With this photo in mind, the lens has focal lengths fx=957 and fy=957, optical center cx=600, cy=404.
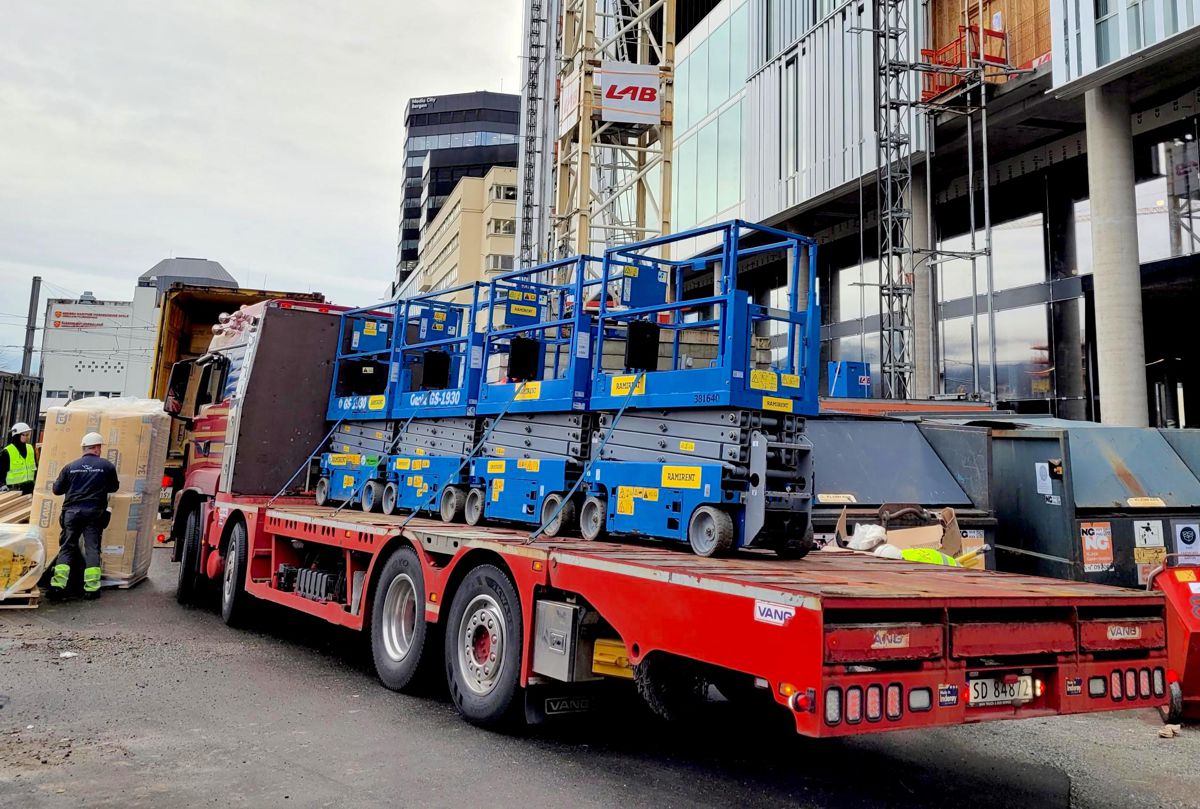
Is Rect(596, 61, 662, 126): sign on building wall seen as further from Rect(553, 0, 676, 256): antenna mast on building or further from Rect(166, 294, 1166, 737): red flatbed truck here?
Rect(166, 294, 1166, 737): red flatbed truck

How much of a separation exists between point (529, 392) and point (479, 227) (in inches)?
2319

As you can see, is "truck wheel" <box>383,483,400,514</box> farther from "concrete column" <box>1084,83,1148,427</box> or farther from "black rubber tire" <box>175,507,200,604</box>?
"concrete column" <box>1084,83,1148,427</box>

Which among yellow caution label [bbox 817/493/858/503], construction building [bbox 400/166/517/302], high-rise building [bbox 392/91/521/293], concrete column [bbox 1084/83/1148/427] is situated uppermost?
high-rise building [bbox 392/91/521/293]

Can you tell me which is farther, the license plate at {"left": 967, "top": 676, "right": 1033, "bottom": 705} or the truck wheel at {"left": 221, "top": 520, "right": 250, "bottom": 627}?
the truck wheel at {"left": 221, "top": 520, "right": 250, "bottom": 627}

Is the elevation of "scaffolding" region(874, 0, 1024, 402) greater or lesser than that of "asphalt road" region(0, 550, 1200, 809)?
greater

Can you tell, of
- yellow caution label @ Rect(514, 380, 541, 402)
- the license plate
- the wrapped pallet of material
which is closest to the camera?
the license plate

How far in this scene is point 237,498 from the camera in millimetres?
9977

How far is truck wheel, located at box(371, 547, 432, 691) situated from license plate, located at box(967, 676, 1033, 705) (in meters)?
3.71

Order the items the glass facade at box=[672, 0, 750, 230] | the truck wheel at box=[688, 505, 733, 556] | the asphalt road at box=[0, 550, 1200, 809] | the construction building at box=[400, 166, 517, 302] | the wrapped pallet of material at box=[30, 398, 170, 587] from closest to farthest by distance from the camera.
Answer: the asphalt road at box=[0, 550, 1200, 809] < the truck wheel at box=[688, 505, 733, 556] < the wrapped pallet of material at box=[30, 398, 170, 587] < the glass facade at box=[672, 0, 750, 230] < the construction building at box=[400, 166, 517, 302]

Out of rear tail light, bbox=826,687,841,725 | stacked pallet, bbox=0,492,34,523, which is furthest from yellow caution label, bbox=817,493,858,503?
stacked pallet, bbox=0,492,34,523

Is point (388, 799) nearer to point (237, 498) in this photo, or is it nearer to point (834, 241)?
point (237, 498)

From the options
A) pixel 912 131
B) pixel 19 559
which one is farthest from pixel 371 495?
pixel 912 131

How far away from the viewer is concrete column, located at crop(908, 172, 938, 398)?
75.8 ft

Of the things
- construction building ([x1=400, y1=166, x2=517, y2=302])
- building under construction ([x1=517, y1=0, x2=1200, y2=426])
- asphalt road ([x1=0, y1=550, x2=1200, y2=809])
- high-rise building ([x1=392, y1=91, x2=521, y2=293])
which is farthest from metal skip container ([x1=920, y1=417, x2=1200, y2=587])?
high-rise building ([x1=392, y1=91, x2=521, y2=293])
